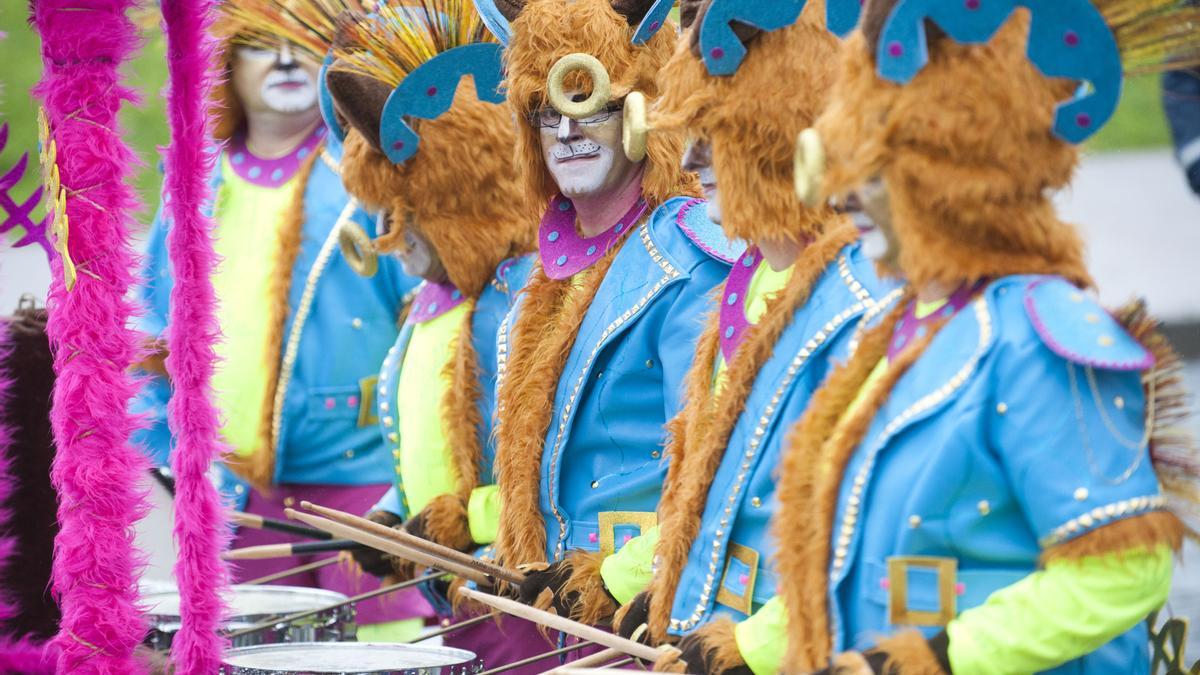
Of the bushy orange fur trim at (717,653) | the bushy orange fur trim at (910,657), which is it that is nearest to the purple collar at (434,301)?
the bushy orange fur trim at (717,653)

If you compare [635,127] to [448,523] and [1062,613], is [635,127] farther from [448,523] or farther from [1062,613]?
[1062,613]

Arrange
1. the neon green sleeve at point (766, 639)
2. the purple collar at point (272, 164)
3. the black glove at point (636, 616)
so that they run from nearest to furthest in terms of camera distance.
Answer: the neon green sleeve at point (766, 639)
the black glove at point (636, 616)
the purple collar at point (272, 164)

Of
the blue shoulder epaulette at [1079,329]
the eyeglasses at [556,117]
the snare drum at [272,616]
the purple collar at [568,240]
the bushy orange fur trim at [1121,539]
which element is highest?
the eyeglasses at [556,117]

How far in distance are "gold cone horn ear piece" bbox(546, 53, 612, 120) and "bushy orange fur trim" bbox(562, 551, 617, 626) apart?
812 mm

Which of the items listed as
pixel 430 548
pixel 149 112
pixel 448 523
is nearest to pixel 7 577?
pixel 430 548

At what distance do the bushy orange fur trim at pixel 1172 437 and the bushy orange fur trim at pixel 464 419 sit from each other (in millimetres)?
1888

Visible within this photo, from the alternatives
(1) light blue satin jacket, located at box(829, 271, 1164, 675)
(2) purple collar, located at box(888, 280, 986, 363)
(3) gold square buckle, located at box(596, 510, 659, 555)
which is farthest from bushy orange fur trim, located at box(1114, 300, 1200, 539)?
(3) gold square buckle, located at box(596, 510, 659, 555)

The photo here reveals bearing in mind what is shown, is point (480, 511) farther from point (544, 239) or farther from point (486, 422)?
point (544, 239)

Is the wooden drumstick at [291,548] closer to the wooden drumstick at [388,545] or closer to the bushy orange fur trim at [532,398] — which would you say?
the wooden drumstick at [388,545]

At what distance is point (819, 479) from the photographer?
6.83ft

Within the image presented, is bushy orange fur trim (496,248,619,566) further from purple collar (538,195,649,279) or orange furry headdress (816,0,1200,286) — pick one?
orange furry headdress (816,0,1200,286)

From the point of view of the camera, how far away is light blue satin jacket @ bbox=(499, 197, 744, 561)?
9.71 ft

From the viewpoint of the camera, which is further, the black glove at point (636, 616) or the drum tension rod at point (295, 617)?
the drum tension rod at point (295, 617)

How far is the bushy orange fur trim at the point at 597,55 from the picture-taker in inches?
122
